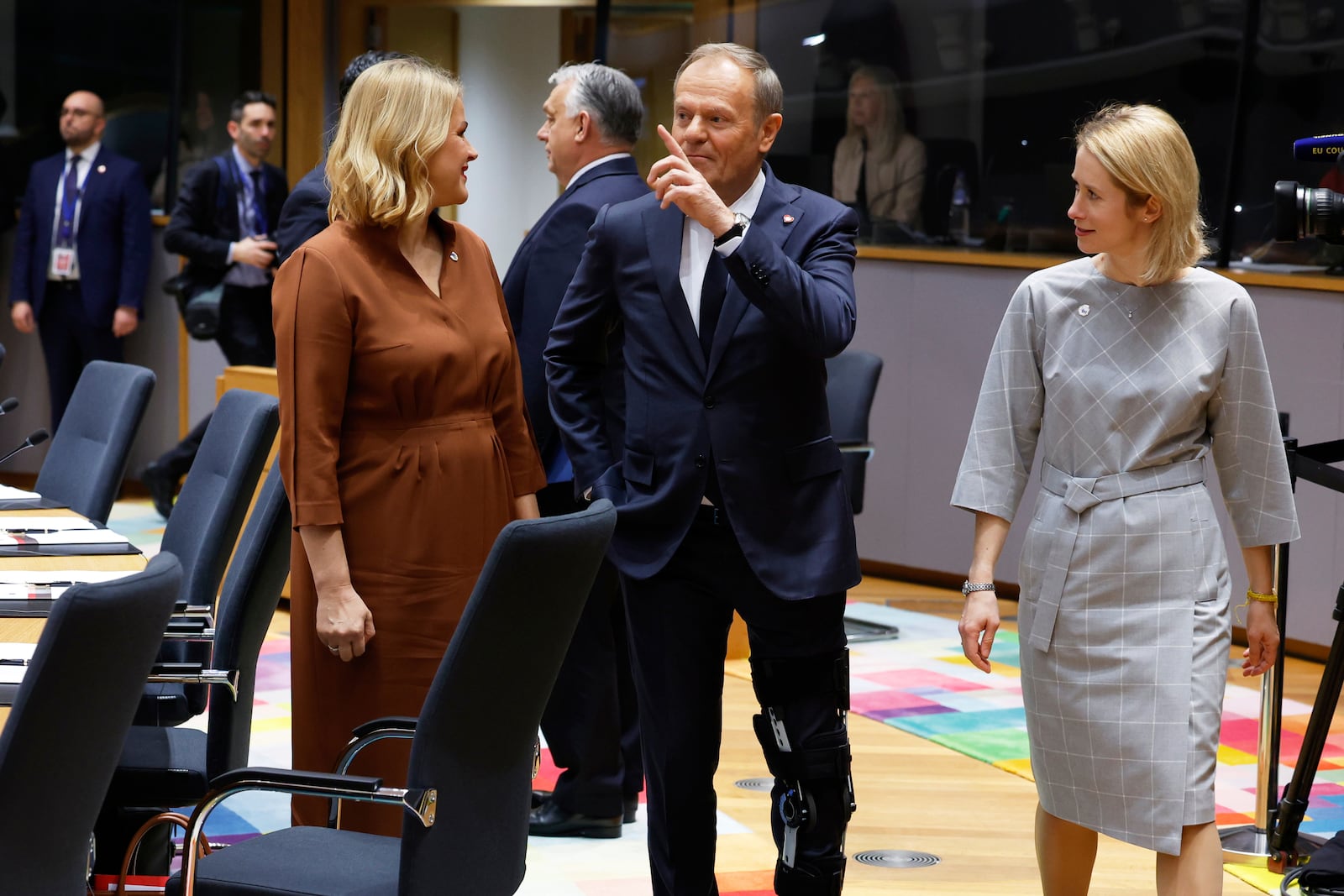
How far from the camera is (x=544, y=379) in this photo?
378 centimetres

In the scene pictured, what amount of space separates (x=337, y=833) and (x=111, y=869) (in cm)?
87

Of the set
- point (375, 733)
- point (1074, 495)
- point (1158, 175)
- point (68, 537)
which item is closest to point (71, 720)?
point (375, 733)

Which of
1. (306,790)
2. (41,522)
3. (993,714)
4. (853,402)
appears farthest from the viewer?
(853,402)

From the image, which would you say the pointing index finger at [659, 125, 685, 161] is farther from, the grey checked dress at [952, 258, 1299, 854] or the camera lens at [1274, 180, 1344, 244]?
the camera lens at [1274, 180, 1344, 244]

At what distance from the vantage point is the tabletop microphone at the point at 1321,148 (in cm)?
324

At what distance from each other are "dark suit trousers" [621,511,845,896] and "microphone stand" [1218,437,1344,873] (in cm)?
126

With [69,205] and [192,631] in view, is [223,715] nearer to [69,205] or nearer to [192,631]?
[192,631]

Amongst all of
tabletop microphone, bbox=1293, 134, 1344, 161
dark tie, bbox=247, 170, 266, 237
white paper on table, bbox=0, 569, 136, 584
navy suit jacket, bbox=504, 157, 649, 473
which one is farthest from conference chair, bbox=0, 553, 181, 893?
dark tie, bbox=247, 170, 266, 237

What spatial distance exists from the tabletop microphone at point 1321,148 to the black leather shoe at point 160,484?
227 inches

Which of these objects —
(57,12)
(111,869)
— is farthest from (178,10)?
(111,869)

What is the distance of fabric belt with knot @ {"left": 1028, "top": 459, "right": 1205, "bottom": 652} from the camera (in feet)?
→ 8.98

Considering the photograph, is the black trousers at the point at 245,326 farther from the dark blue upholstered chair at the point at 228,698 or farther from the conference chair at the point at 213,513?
the dark blue upholstered chair at the point at 228,698

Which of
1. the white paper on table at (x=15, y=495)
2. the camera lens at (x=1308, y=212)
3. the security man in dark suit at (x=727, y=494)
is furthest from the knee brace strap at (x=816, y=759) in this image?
the white paper on table at (x=15, y=495)

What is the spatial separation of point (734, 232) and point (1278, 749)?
6.86 ft
